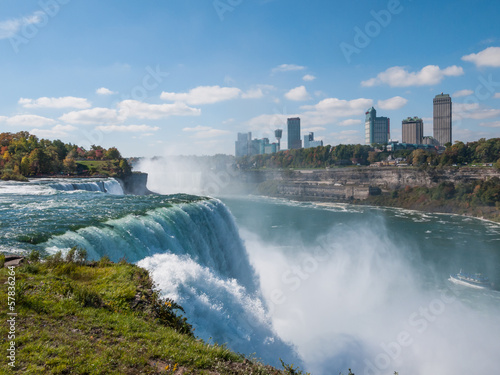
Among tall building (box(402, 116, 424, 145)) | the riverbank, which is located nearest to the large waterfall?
the riverbank

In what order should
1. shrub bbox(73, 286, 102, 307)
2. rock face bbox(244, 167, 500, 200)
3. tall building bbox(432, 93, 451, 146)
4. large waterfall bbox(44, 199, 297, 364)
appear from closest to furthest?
shrub bbox(73, 286, 102, 307)
large waterfall bbox(44, 199, 297, 364)
rock face bbox(244, 167, 500, 200)
tall building bbox(432, 93, 451, 146)

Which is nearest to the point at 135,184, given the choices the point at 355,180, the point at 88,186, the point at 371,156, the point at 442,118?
the point at 88,186

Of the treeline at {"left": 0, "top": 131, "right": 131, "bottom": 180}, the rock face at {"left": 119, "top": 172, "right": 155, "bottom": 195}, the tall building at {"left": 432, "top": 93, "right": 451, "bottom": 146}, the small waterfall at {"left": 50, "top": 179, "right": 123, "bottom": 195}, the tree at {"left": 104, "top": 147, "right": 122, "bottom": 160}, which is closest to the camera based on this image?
the small waterfall at {"left": 50, "top": 179, "right": 123, "bottom": 195}

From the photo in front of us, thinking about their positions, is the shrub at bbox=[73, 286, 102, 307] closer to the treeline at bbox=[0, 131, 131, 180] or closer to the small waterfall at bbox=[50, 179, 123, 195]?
the small waterfall at bbox=[50, 179, 123, 195]

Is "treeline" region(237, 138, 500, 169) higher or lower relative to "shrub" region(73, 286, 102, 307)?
higher

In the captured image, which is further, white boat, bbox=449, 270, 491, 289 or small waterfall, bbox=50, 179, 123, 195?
small waterfall, bbox=50, 179, 123, 195

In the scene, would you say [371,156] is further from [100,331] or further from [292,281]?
[100,331]
